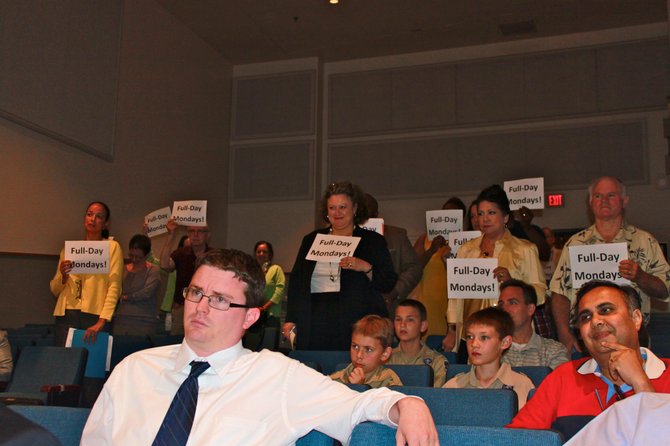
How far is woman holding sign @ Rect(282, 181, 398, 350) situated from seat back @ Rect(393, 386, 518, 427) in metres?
1.72

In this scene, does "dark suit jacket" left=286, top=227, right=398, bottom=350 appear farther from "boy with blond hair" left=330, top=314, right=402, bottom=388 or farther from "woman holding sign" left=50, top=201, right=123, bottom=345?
"woman holding sign" left=50, top=201, right=123, bottom=345

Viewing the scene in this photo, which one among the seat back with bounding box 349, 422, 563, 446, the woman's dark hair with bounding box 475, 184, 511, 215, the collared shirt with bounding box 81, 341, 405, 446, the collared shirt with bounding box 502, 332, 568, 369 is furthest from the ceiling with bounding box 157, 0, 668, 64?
the seat back with bounding box 349, 422, 563, 446

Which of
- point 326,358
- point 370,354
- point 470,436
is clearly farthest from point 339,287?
point 470,436

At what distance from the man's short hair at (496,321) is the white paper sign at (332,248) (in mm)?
874

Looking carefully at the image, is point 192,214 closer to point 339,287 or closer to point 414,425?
point 339,287

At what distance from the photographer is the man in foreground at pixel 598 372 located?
2.11 m

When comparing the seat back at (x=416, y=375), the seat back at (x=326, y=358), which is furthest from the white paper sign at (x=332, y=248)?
the seat back at (x=416, y=375)

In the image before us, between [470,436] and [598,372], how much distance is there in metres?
0.81

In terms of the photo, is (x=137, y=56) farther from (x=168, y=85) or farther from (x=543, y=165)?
(x=543, y=165)

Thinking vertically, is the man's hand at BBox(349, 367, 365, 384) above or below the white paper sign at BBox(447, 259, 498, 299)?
below

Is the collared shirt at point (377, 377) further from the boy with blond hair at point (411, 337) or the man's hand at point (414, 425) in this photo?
the man's hand at point (414, 425)

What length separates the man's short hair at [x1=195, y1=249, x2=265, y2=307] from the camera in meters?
2.08

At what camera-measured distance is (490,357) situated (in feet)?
11.3

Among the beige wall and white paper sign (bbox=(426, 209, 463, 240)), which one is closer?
white paper sign (bbox=(426, 209, 463, 240))
